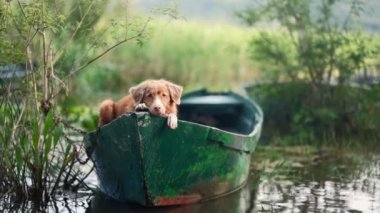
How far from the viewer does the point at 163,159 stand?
8.51 metres

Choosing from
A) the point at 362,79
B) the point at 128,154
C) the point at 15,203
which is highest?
the point at 362,79

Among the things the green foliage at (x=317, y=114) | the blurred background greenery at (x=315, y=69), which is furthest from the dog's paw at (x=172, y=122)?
the green foliage at (x=317, y=114)

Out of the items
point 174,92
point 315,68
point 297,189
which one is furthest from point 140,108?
point 315,68

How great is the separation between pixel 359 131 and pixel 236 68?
764cm

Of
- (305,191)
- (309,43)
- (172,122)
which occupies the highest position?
(309,43)

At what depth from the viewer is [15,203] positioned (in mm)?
8797

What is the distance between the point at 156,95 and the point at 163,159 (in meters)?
0.71

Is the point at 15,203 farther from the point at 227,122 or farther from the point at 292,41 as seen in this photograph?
the point at 292,41

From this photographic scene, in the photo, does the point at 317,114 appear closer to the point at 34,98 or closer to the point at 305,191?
the point at 305,191

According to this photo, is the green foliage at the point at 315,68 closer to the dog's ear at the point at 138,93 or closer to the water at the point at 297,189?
the water at the point at 297,189

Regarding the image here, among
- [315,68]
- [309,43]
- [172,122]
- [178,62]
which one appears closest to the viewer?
[172,122]

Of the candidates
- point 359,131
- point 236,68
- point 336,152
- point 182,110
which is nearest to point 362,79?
point 359,131

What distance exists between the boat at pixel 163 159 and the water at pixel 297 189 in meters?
0.18

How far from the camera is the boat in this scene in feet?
27.2
